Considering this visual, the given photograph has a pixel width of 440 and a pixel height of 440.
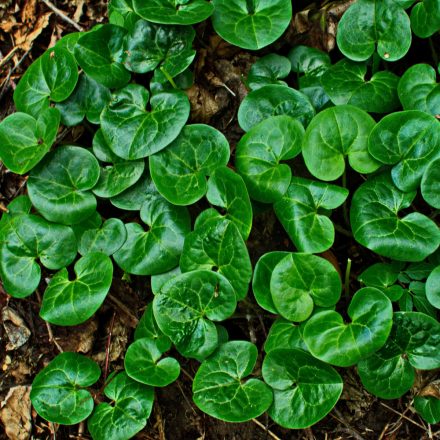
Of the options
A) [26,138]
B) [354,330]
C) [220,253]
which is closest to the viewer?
[354,330]

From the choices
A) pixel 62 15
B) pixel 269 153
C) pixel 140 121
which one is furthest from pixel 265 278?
pixel 62 15

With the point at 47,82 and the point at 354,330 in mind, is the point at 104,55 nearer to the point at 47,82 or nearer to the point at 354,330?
the point at 47,82

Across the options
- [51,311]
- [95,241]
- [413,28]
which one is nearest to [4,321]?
[51,311]

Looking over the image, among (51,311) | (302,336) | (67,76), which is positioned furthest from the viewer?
(67,76)

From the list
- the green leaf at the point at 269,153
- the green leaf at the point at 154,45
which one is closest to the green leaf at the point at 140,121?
the green leaf at the point at 154,45

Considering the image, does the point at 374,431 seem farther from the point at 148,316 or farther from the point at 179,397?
the point at 148,316

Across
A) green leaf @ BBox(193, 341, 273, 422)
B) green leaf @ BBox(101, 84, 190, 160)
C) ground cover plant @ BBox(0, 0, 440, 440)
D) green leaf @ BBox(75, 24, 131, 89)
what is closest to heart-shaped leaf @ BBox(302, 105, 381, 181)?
ground cover plant @ BBox(0, 0, 440, 440)
